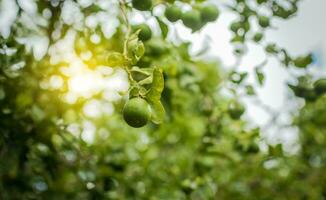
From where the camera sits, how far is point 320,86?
2428 mm

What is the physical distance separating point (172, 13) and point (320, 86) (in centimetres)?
93

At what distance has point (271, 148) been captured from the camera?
112 inches

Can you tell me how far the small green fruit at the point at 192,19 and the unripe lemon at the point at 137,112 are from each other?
0.75m

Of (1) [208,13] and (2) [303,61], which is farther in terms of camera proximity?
(2) [303,61]

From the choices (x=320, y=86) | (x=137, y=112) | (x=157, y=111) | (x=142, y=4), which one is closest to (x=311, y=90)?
(x=320, y=86)

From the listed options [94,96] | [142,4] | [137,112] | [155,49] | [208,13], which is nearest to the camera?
[137,112]

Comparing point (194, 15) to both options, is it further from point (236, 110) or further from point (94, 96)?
point (94, 96)

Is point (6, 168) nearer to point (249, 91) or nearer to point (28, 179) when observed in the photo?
point (28, 179)

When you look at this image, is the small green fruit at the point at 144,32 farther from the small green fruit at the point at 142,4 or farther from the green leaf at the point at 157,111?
the green leaf at the point at 157,111

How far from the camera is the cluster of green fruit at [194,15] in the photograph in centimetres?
197

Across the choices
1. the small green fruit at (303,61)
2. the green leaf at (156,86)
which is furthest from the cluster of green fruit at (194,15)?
the green leaf at (156,86)

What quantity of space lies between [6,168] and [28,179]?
12.8 inches

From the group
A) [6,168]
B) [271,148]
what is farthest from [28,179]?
[271,148]

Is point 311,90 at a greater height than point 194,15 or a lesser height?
lesser
